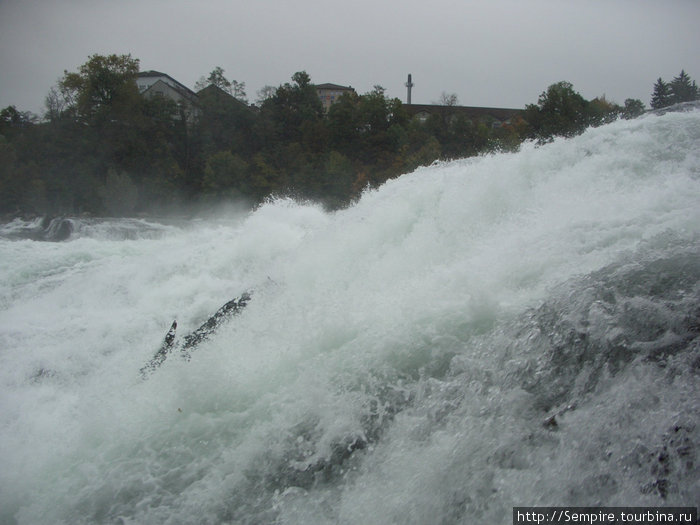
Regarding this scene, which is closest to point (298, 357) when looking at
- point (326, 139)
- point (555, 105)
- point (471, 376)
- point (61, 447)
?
point (471, 376)

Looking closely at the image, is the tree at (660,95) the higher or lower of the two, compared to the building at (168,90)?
lower

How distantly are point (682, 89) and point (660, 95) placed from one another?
144 inches

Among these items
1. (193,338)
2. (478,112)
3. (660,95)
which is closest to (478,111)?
(478,112)

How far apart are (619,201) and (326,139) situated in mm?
44478

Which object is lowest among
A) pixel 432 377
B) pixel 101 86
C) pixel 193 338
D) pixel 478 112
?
pixel 193 338

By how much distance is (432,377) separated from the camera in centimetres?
321

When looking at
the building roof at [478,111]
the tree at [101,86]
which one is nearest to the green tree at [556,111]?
the building roof at [478,111]

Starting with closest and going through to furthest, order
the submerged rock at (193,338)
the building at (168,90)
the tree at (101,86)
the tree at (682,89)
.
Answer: the submerged rock at (193,338) < the tree at (682,89) < the tree at (101,86) < the building at (168,90)

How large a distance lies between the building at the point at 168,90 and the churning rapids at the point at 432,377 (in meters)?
49.1

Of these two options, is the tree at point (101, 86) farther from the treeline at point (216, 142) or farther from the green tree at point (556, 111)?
the green tree at point (556, 111)

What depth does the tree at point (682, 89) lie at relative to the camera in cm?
3241

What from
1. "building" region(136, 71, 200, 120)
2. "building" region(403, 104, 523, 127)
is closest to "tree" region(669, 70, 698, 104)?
"building" region(403, 104, 523, 127)

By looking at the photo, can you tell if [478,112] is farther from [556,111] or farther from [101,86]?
[101,86]

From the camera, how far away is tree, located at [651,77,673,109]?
115ft
